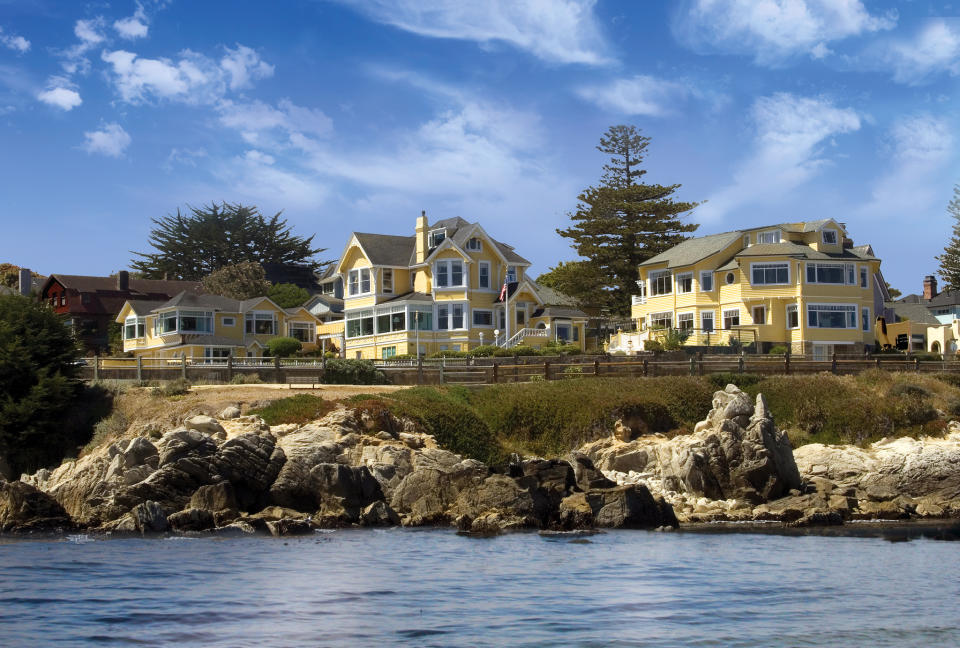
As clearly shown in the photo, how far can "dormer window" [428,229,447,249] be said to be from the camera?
74.0 metres

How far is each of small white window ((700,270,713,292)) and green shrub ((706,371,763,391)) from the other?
70.2 ft

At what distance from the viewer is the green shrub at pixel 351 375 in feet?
159

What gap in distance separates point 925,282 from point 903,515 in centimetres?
6852

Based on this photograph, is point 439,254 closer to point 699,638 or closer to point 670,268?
point 670,268

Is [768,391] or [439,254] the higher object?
[439,254]

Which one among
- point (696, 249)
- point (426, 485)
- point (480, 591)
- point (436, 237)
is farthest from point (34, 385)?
point (696, 249)

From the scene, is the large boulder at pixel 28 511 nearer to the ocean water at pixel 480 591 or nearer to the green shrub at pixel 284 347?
the ocean water at pixel 480 591

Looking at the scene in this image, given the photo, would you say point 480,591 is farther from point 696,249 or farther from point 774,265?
point 696,249

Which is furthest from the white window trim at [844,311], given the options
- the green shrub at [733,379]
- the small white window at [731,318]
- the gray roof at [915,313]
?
the gray roof at [915,313]

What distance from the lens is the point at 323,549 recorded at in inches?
1070

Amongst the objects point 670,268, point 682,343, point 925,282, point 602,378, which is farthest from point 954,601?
point 925,282

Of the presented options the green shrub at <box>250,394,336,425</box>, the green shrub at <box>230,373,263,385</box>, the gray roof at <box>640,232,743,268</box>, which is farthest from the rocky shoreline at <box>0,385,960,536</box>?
the gray roof at <box>640,232,743,268</box>

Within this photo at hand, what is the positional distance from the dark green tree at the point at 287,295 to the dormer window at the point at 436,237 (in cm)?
2352

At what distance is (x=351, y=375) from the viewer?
48719 millimetres
